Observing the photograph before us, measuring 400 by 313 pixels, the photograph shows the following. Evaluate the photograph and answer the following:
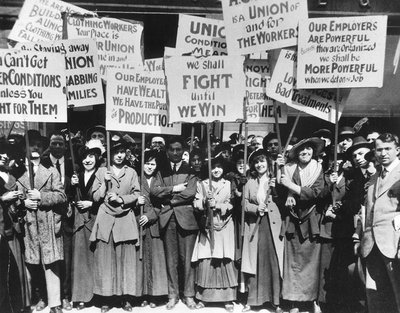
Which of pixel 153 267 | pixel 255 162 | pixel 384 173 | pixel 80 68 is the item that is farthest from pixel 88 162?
pixel 384 173

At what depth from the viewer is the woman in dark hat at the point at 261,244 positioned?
5.67m

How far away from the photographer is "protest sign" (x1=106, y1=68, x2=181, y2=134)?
5.85 meters

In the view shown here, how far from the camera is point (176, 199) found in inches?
227

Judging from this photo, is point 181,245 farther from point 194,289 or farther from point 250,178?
point 250,178

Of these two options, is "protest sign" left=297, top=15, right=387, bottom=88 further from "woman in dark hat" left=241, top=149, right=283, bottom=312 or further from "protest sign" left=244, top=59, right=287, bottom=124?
"woman in dark hat" left=241, top=149, right=283, bottom=312

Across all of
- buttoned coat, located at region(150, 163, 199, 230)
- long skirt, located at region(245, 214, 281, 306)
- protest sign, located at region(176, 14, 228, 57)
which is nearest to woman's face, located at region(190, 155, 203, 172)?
buttoned coat, located at region(150, 163, 199, 230)

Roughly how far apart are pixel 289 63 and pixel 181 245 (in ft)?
8.21

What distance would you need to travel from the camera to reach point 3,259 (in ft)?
16.9

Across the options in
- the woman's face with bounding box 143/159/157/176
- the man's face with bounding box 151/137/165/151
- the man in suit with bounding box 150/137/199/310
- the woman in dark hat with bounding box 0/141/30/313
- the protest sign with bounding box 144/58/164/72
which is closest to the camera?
the woman in dark hat with bounding box 0/141/30/313

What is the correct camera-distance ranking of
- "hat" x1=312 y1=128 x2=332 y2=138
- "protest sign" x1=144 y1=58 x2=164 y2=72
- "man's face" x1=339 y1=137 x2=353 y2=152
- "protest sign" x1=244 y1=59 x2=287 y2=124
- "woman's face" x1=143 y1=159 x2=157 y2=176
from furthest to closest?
"hat" x1=312 y1=128 x2=332 y2=138 → "man's face" x1=339 y1=137 x2=353 y2=152 → "protest sign" x1=144 y1=58 x2=164 y2=72 → "protest sign" x1=244 y1=59 x2=287 y2=124 → "woman's face" x1=143 y1=159 x2=157 y2=176

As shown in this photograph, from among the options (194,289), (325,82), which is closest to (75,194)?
Answer: (194,289)

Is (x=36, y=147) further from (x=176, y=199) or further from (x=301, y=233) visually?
(x=301, y=233)

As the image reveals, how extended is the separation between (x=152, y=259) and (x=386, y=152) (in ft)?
9.35

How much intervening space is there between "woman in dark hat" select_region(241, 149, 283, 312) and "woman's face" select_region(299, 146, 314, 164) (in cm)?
41
